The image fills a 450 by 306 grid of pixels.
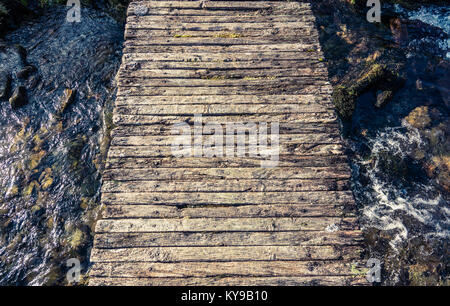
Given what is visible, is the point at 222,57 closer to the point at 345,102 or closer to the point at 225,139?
the point at 225,139

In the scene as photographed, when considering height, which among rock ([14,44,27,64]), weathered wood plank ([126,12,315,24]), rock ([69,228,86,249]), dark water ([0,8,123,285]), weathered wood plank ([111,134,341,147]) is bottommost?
rock ([69,228,86,249])

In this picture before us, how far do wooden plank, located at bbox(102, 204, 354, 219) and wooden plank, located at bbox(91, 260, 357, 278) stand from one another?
682mm

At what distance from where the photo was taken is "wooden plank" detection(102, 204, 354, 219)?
14.9 ft

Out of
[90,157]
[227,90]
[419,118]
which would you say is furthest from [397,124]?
[90,157]

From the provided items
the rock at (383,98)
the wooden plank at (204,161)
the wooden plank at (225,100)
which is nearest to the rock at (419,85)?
the rock at (383,98)

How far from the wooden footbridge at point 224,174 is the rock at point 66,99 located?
2.31 metres

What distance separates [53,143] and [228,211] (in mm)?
4552

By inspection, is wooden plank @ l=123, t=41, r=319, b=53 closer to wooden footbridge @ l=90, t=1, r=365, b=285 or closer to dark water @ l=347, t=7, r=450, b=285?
wooden footbridge @ l=90, t=1, r=365, b=285

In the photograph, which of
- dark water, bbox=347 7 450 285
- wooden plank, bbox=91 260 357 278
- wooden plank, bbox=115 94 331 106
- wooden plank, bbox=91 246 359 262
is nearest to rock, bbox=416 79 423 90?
dark water, bbox=347 7 450 285

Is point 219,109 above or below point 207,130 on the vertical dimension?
above

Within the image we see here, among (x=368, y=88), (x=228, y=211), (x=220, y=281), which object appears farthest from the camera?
(x=368, y=88)

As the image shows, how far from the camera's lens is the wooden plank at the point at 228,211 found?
4.55 meters

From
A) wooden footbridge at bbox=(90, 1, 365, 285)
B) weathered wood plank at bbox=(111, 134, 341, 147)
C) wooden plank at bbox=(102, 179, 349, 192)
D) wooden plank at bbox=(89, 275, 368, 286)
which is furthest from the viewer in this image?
weathered wood plank at bbox=(111, 134, 341, 147)

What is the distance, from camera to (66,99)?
23.7 ft
